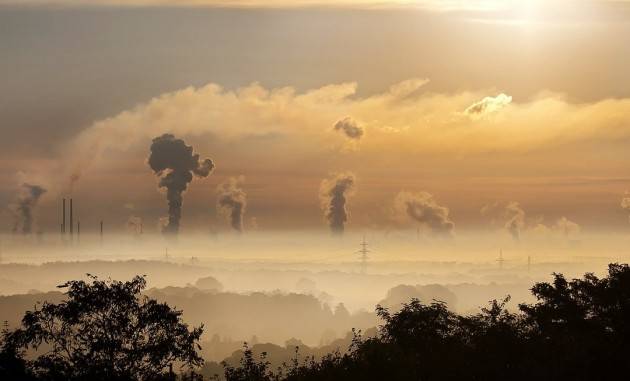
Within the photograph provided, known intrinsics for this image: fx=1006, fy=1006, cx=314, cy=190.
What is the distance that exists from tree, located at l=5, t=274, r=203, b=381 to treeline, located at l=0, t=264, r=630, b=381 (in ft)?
0.22

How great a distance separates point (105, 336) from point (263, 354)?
1127 cm

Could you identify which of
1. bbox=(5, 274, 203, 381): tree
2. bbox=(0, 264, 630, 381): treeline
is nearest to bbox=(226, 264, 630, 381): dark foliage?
bbox=(0, 264, 630, 381): treeline

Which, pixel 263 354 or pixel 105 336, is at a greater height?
pixel 105 336

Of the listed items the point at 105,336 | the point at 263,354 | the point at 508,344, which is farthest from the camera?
the point at 508,344

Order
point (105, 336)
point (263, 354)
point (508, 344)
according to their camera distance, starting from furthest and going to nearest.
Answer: point (508, 344)
point (263, 354)
point (105, 336)

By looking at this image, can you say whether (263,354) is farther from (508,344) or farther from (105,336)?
(508,344)

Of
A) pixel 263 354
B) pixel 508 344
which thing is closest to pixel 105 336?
pixel 263 354

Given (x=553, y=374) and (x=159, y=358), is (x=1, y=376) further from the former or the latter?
(x=553, y=374)

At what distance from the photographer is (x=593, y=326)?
311ft

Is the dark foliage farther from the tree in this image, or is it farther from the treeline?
the tree

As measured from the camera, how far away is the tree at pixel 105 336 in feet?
211

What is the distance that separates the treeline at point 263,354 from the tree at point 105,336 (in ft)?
0.22

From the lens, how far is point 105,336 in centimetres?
6644

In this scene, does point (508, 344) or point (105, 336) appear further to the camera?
point (508, 344)
